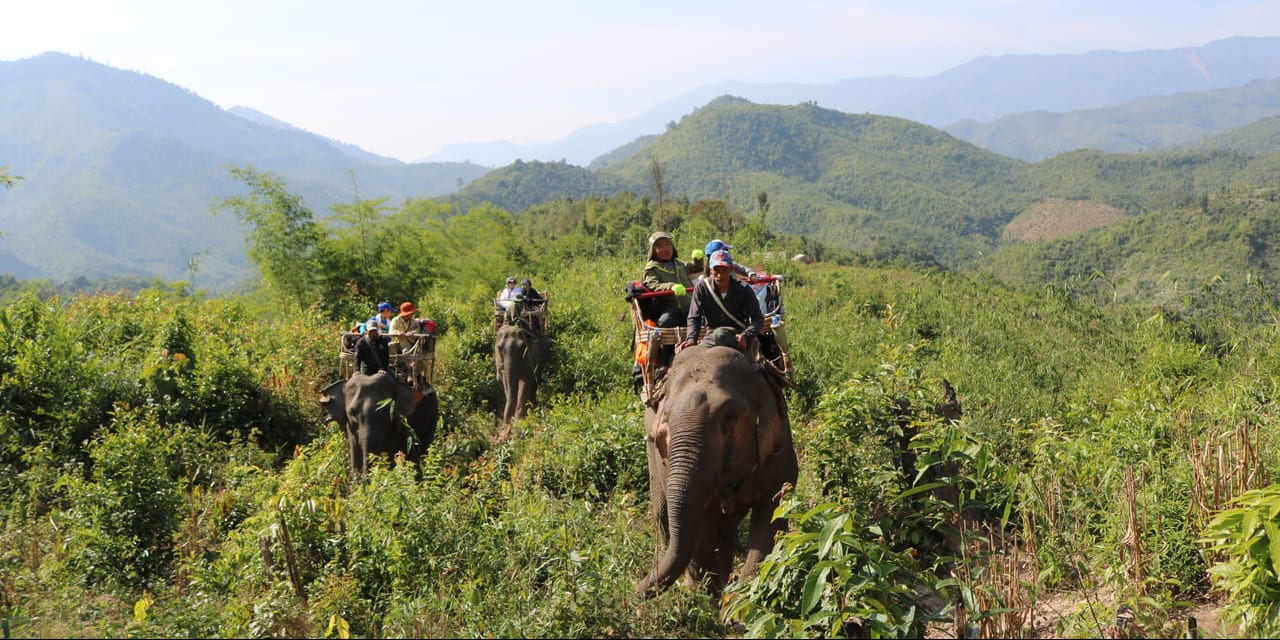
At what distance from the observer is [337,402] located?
11.1 metres

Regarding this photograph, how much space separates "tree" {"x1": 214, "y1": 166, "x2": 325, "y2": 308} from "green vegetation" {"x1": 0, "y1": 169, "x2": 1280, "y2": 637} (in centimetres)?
568

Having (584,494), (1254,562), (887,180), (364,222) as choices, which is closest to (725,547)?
(584,494)

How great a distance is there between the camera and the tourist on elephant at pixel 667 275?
367 inches

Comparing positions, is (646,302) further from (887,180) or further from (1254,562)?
(887,180)

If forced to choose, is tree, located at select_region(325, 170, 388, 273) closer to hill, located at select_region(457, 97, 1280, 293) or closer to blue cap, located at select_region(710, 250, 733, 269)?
blue cap, located at select_region(710, 250, 733, 269)

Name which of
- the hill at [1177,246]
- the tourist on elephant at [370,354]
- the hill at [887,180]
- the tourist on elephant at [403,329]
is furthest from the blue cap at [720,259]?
the hill at [887,180]

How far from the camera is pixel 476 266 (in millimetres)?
27938

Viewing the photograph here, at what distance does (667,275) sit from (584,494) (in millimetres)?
2526

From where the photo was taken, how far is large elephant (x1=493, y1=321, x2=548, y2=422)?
47.9 feet

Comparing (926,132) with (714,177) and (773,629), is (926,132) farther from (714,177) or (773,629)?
(773,629)

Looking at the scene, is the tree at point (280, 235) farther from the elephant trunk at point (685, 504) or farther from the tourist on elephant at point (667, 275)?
the elephant trunk at point (685, 504)

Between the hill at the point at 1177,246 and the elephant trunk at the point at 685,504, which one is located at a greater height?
the elephant trunk at the point at 685,504

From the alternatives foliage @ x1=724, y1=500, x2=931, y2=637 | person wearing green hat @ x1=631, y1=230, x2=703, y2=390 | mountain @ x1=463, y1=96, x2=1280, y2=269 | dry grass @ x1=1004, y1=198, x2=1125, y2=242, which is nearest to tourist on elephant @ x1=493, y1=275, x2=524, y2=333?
person wearing green hat @ x1=631, y1=230, x2=703, y2=390

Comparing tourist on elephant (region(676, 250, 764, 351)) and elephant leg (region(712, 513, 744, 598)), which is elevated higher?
tourist on elephant (region(676, 250, 764, 351))
